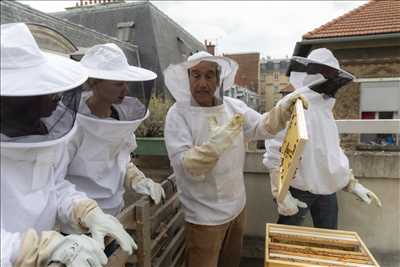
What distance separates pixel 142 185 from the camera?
211 cm

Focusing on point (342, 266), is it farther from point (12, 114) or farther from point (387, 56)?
point (387, 56)

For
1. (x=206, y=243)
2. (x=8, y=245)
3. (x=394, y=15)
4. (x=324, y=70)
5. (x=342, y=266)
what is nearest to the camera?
(x=8, y=245)

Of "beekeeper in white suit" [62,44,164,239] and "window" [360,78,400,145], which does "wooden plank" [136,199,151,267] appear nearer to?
"beekeeper in white suit" [62,44,164,239]

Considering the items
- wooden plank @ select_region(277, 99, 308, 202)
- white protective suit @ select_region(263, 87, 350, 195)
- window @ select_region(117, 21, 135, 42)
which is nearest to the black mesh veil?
wooden plank @ select_region(277, 99, 308, 202)

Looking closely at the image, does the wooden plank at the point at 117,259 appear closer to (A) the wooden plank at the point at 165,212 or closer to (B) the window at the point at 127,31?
(A) the wooden plank at the point at 165,212

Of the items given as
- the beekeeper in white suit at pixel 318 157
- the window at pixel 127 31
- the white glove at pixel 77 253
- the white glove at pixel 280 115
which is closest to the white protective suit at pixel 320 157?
the beekeeper in white suit at pixel 318 157

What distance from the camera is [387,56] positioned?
30.1 ft

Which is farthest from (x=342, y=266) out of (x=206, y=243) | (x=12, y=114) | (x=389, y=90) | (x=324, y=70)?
(x=389, y=90)

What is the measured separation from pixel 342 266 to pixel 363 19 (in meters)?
9.66

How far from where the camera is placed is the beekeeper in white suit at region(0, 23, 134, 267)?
1099mm

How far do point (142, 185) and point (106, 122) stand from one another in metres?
0.56

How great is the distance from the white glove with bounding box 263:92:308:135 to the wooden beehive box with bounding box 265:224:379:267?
0.70 m

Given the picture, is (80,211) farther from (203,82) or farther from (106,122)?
(203,82)

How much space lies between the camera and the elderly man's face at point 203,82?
2244mm
